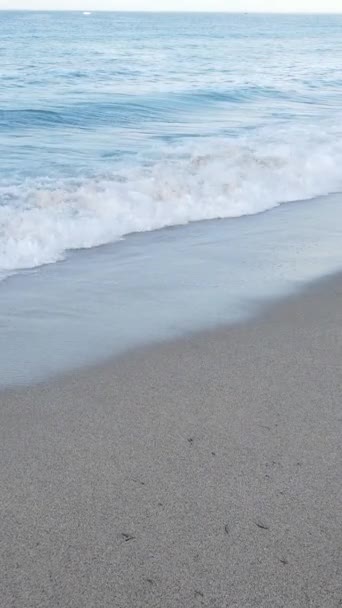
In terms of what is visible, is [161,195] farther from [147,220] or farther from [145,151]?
[145,151]

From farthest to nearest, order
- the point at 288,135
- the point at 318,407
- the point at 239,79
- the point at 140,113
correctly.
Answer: the point at 239,79
the point at 140,113
the point at 288,135
the point at 318,407

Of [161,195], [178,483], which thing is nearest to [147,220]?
[161,195]

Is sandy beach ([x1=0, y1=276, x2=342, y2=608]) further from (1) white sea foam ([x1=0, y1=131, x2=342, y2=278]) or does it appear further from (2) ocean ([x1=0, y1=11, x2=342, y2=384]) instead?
(1) white sea foam ([x1=0, y1=131, x2=342, y2=278])

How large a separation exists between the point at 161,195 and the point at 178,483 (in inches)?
209

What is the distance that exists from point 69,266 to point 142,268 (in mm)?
544

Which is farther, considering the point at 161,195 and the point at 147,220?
the point at 161,195

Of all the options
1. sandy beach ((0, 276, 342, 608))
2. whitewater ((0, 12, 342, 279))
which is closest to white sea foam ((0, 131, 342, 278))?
whitewater ((0, 12, 342, 279))

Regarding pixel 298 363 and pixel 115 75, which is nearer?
pixel 298 363

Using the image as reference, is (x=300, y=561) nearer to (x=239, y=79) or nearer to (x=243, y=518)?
(x=243, y=518)

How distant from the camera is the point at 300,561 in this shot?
7.98ft

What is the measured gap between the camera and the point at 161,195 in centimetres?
786

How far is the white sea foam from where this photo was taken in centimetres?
632

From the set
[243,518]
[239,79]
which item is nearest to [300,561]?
[243,518]

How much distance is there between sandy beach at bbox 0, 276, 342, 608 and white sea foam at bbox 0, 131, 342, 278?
7.39 ft
